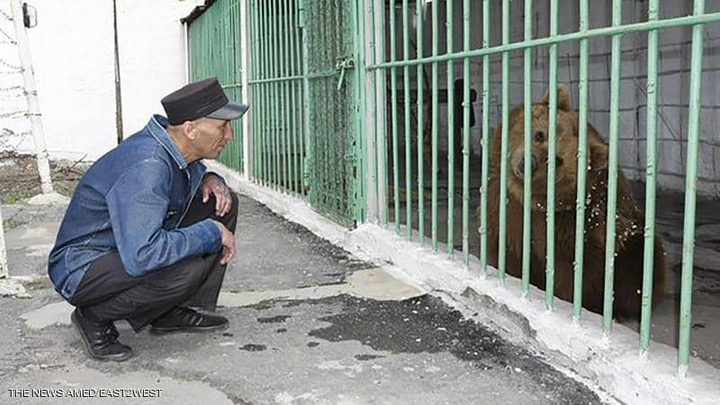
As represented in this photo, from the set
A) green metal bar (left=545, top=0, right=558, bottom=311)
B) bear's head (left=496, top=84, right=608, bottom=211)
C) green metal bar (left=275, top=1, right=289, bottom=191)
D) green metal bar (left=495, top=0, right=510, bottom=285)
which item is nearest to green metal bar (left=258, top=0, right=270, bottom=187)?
green metal bar (left=275, top=1, right=289, bottom=191)

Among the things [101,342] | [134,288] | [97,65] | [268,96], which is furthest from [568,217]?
[97,65]

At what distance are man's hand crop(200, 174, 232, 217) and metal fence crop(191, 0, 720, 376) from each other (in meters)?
1.15

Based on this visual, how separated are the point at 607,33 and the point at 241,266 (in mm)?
3116

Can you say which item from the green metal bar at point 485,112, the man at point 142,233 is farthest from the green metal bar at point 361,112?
the man at point 142,233

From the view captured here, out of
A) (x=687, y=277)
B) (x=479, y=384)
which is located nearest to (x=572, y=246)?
(x=479, y=384)

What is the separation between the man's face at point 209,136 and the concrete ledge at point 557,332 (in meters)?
1.43

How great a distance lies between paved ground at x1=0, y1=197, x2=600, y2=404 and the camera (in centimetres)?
304

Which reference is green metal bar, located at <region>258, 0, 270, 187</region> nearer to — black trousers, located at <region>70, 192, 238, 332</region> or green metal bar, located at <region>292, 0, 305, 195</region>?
green metal bar, located at <region>292, 0, 305, 195</region>

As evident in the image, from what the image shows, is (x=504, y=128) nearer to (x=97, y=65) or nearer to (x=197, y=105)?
(x=197, y=105)

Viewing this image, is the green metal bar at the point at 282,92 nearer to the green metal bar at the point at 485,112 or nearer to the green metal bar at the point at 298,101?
the green metal bar at the point at 298,101

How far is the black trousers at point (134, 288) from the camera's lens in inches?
129

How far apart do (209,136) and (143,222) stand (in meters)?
0.50

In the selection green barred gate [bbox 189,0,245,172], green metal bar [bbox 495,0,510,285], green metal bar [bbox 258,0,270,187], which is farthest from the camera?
green barred gate [bbox 189,0,245,172]

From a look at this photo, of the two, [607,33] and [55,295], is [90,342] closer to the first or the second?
[55,295]
